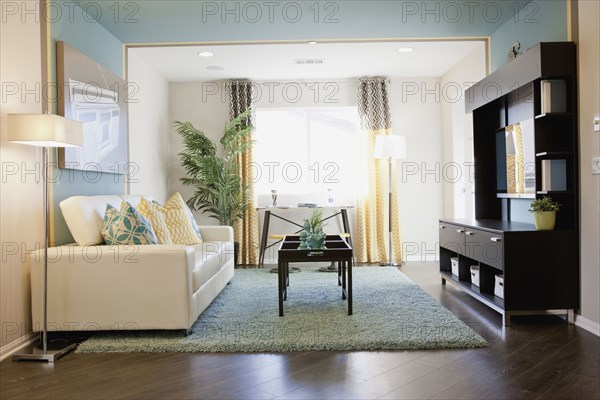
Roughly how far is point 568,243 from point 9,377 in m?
3.43

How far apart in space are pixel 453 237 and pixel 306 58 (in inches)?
102

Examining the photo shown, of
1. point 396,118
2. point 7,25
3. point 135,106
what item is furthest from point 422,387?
point 396,118

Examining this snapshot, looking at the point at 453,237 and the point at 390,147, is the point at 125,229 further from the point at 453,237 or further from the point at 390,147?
the point at 390,147

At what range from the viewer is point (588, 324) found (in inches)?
130

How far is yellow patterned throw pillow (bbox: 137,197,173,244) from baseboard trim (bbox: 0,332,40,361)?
3.66 feet

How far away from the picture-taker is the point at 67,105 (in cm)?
369

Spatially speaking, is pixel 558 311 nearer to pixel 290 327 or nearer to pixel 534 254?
pixel 534 254

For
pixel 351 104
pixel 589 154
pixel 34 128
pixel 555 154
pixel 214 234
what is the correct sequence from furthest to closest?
pixel 351 104 → pixel 214 234 → pixel 555 154 → pixel 589 154 → pixel 34 128

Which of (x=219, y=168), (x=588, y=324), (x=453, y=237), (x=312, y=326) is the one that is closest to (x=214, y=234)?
(x=219, y=168)

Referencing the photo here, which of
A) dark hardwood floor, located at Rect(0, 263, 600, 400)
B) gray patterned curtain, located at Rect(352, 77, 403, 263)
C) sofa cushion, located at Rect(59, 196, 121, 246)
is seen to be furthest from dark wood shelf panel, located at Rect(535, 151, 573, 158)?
gray patterned curtain, located at Rect(352, 77, 403, 263)

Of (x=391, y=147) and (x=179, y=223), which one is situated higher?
(x=391, y=147)

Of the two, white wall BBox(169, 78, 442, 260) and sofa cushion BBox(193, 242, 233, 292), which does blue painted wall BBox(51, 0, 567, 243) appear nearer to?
sofa cushion BBox(193, 242, 233, 292)

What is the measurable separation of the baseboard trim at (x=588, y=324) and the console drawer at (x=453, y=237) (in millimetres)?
1041

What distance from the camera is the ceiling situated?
533 cm
